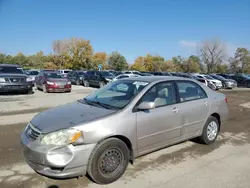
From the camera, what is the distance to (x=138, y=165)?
3822 millimetres

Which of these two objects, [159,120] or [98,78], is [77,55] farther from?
[159,120]

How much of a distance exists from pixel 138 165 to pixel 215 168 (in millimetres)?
1363

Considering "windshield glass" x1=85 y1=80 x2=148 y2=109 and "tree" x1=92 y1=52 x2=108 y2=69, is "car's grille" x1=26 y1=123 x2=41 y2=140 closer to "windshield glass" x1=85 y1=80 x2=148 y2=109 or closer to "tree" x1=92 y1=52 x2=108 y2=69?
"windshield glass" x1=85 y1=80 x2=148 y2=109

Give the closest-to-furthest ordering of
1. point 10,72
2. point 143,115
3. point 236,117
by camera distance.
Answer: point 143,115, point 236,117, point 10,72

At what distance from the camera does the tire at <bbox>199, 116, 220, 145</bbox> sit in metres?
4.83

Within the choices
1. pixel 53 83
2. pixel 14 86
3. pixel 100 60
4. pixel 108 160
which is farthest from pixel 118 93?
pixel 100 60

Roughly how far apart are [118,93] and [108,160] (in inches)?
56.8

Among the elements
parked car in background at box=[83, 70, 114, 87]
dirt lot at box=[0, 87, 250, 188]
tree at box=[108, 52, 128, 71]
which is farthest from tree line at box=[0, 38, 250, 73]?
dirt lot at box=[0, 87, 250, 188]

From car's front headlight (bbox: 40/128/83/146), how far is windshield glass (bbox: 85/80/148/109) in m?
0.89

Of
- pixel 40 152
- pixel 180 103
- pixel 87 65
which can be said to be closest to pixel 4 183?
pixel 40 152

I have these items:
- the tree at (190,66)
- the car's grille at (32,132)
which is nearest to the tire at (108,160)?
the car's grille at (32,132)

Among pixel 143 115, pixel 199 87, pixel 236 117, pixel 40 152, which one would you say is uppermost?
pixel 199 87

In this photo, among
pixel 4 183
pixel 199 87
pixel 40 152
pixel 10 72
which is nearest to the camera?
pixel 40 152

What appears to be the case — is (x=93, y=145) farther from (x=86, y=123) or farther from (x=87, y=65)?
(x=87, y=65)
